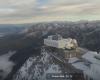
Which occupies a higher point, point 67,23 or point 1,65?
point 67,23

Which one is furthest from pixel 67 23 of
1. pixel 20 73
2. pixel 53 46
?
pixel 20 73

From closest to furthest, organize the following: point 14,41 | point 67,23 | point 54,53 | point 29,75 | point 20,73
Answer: point 29,75 < point 20,73 < point 54,53 < point 14,41 < point 67,23

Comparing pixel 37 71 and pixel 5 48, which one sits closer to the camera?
pixel 37 71

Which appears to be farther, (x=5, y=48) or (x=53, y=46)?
(x=5, y=48)

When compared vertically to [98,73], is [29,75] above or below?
below

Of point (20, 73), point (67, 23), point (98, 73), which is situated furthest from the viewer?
point (67, 23)

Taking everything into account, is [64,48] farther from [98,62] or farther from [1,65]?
[98,62]

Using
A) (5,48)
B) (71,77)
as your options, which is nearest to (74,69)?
(71,77)

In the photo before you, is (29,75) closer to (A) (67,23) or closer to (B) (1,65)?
(B) (1,65)

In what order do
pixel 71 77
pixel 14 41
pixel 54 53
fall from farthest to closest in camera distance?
pixel 14 41
pixel 54 53
pixel 71 77
